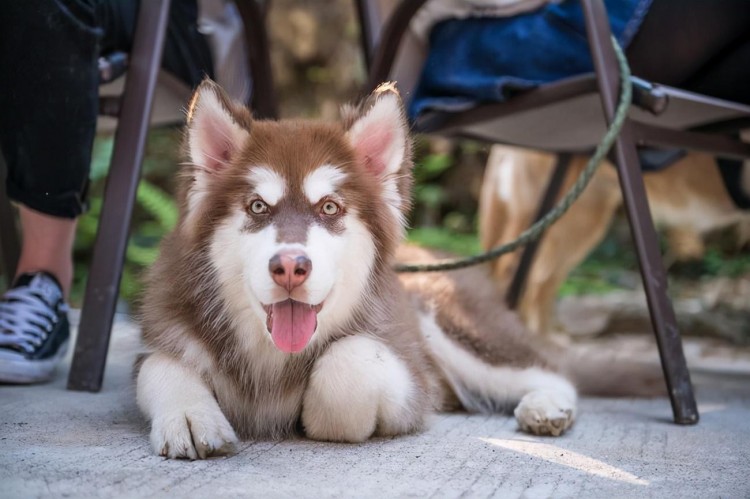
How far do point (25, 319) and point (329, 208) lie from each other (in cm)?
114

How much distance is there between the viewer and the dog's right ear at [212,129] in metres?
1.94

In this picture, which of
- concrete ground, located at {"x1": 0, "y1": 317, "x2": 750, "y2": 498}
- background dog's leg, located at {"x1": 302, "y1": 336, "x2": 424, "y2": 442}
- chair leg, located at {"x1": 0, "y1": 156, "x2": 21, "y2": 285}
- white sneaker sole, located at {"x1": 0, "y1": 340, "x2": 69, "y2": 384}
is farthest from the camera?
chair leg, located at {"x1": 0, "y1": 156, "x2": 21, "y2": 285}

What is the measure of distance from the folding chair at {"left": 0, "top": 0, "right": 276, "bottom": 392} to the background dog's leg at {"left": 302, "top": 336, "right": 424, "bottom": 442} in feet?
2.47

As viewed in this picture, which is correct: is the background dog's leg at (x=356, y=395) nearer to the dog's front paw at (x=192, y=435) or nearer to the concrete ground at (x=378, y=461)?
the concrete ground at (x=378, y=461)

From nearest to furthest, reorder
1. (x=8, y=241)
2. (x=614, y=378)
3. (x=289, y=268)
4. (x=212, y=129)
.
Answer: (x=289, y=268)
(x=212, y=129)
(x=614, y=378)
(x=8, y=241)

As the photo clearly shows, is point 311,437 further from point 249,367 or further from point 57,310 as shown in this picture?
point 57,310

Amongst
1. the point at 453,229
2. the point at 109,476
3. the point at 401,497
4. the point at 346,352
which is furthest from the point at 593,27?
the point at 453,229

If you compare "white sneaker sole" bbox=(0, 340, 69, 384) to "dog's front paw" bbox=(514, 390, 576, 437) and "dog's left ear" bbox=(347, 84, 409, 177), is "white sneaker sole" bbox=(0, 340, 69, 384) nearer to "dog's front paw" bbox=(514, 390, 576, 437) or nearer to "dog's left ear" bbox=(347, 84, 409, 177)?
"dog's left ear" bbox=(347, 84, 409, 177)

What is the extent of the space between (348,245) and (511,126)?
1.47 m

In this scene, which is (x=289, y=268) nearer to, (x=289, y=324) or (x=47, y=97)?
(x=289, y=324)

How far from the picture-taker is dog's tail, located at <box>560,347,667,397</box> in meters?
2.91

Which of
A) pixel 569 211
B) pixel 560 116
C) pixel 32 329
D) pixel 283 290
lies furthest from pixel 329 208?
pixel 569 211

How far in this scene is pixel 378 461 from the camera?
173 centimetres

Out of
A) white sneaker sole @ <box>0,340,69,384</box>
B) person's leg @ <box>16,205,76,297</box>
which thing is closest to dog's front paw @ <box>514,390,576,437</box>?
white sneaker sole @ <box>0,340,69,384</box>
